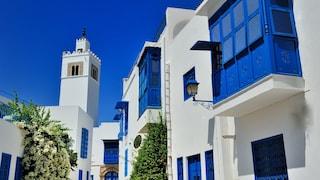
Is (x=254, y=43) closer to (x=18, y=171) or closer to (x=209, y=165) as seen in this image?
(x=209, y=165)

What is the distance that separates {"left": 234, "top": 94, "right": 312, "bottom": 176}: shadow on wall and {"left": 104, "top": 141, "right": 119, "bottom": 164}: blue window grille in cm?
2740

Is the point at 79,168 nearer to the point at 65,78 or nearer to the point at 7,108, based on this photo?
the point at 7,108

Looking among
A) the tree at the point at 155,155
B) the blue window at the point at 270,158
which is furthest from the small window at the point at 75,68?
the blue window at the point at 270,158

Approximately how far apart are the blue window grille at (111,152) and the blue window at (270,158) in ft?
91.9

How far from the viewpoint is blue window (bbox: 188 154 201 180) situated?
10188 millimetres

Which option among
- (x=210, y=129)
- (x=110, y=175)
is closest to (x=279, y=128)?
(x=210, y=129)

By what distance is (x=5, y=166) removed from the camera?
11727 mm

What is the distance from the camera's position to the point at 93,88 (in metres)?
49.6

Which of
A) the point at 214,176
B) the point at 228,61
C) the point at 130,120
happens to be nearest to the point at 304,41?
the point at 228,61

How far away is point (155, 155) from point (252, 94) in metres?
6.97

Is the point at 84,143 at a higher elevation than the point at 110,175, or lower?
higher

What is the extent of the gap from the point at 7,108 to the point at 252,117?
426 inches

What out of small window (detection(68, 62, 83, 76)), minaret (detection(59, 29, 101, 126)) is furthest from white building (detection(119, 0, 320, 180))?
small window (detection(68, 62, 83, 76))

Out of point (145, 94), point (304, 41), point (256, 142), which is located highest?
point (145, 94)
